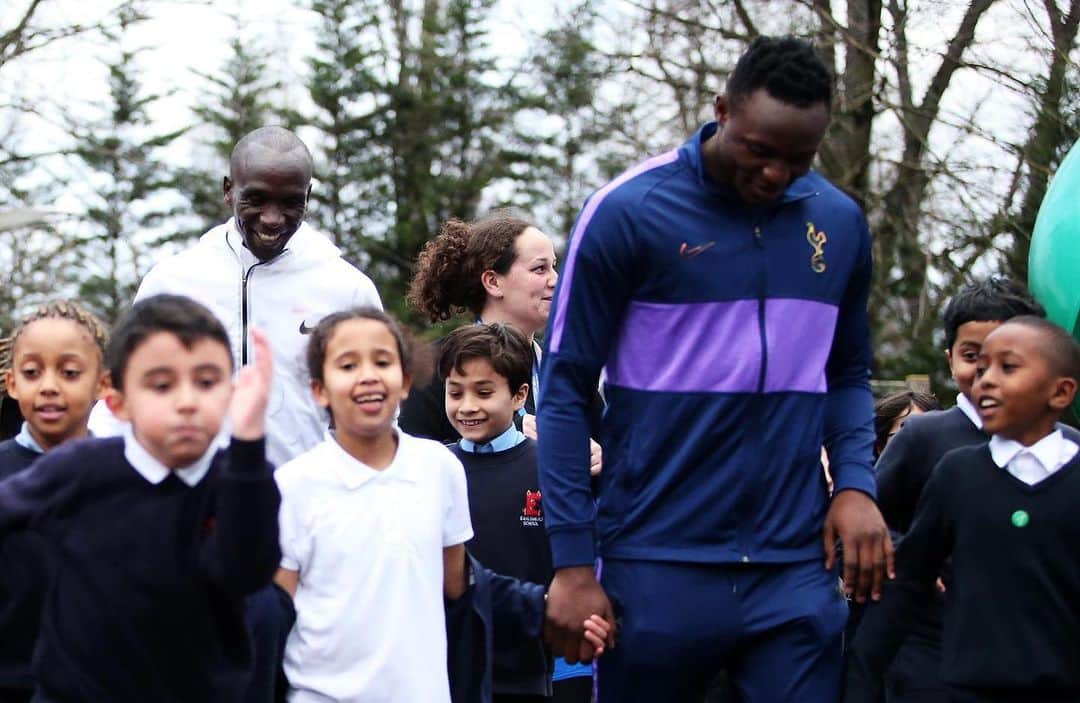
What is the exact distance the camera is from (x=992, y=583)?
15.0 ft

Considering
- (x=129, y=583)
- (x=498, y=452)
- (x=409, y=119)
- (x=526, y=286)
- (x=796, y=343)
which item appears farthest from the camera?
(x=409, y=119)

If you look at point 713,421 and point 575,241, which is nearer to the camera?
point 713,421

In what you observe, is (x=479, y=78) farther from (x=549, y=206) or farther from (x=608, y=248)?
(x=608, y=248)

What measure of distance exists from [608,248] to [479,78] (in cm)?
2957

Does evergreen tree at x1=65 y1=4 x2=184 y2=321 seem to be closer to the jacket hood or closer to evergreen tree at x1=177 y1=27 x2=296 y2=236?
evergreen tree at x1=177 y1=27 x2=296 y2=236

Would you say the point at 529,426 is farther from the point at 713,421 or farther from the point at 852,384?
the point at 713,421

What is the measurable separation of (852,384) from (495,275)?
2.36m

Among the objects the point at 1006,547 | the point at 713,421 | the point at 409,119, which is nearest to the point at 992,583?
the point at 1006,547

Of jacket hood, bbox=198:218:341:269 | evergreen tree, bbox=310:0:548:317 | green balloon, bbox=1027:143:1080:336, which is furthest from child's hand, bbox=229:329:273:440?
evergreen tree, bbox=310:0:548:317

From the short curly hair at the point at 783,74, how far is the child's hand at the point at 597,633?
137 centimetres

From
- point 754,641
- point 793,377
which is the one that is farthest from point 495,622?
point 793,377

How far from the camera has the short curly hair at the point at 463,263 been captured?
654 centimetres

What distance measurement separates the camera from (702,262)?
4156 mm

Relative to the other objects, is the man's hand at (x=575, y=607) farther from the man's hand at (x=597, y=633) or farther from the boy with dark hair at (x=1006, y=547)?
the boy with dark hair at (x=1006, y=547)
